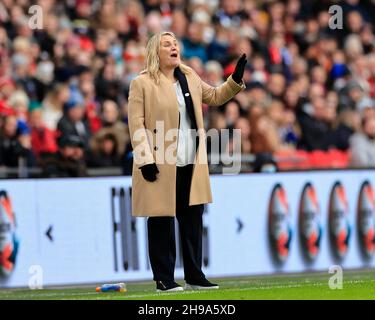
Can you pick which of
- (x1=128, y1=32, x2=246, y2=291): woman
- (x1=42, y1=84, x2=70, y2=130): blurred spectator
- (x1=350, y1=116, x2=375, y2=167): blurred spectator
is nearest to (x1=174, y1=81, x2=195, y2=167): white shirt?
(x1=128, y1=32, x2=246, y2=291): woman

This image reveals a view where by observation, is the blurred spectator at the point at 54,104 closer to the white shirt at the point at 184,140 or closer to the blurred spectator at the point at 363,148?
the blurred spectator at the point at 363,148

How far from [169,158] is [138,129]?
434mm

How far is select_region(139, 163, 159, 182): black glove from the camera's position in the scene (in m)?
12.5

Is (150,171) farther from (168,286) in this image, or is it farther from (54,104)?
(54,104)

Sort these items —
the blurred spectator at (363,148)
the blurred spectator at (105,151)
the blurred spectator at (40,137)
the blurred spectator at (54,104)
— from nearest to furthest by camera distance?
the blurred spectator at (40,137) → the blurred spectator at (105,151) → the blurred spectator at (54,104) → the blurred spectator at (363,148)

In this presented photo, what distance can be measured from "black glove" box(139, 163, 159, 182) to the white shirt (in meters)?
0.32

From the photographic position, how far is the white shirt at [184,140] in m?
12.7

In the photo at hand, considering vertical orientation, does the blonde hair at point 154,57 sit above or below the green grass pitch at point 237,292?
above

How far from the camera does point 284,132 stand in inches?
835
